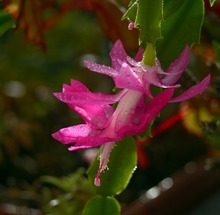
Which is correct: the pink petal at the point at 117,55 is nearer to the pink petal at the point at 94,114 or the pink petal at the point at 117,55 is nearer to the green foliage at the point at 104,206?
the pink petal at the point at 94,114

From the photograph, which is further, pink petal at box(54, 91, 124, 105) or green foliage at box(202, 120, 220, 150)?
green foliage at box(202, 120, 220, 150)

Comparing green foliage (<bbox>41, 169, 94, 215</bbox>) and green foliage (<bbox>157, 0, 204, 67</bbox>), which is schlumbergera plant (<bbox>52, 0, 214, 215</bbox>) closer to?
green foliage (<bbox>157, 0, 204, 67</bbox>)

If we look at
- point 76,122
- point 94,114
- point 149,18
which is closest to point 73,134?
point 94,114

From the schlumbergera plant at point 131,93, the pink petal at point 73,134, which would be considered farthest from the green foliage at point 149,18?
the pink petal at point 73,134

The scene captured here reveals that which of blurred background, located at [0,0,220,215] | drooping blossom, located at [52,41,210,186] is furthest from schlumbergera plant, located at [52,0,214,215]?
blurred background, located at [0,0,220,215]

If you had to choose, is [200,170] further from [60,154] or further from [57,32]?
[57,32]

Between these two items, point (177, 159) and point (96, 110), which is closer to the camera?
point (96, 110)

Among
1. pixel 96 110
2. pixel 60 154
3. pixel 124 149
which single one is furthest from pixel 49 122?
pixel 96 110
